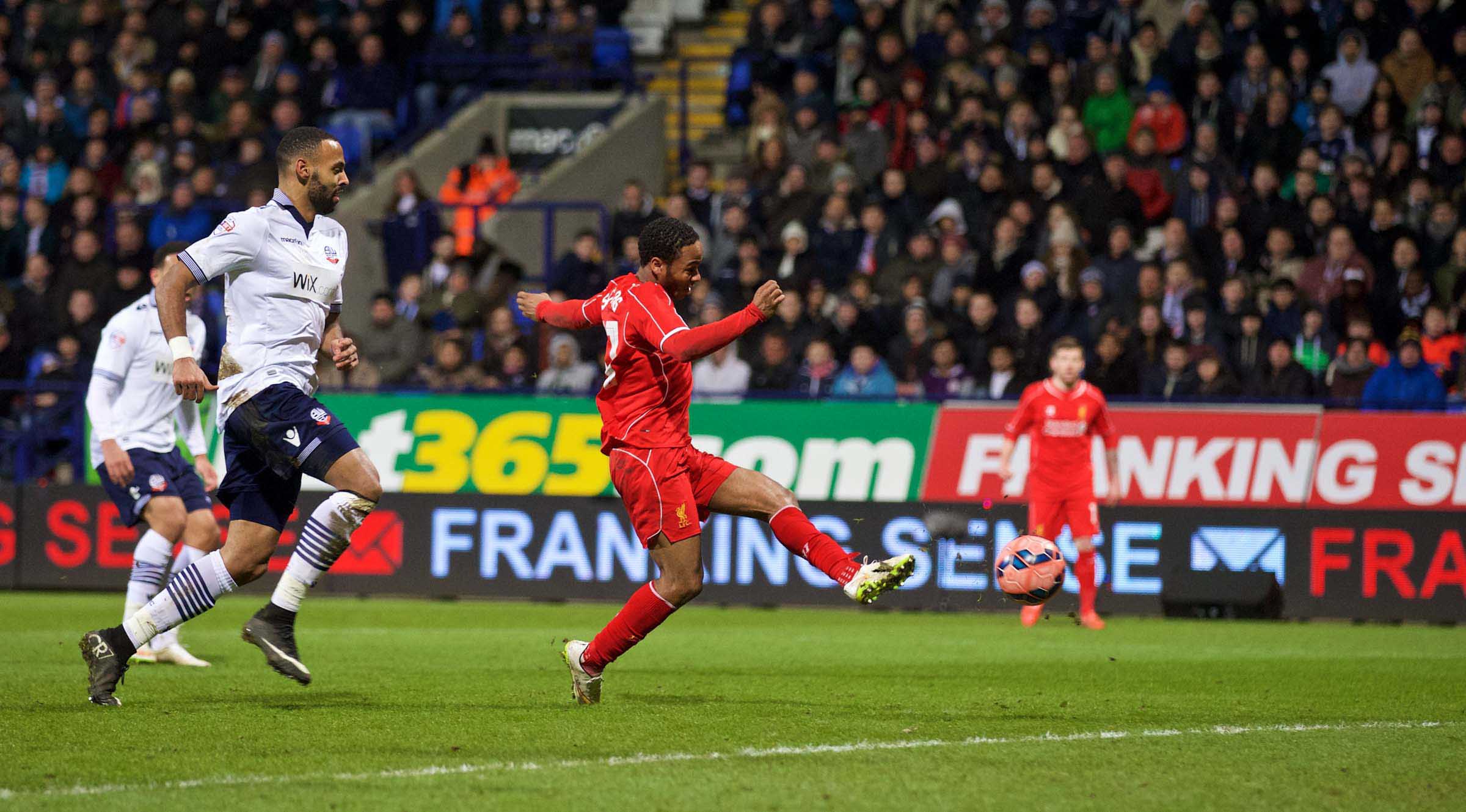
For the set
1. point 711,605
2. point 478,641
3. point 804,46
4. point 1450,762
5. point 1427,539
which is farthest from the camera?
point 804,46

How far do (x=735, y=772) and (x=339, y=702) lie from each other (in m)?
2.65

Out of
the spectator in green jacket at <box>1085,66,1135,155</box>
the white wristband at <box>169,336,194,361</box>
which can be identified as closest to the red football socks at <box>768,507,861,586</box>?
the white wristband at <box>169,336,194,361</box>

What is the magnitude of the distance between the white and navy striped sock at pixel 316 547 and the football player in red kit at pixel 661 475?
1114 mm

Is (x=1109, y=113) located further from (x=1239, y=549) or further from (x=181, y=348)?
(x=181, y=348)

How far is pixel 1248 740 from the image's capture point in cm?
723

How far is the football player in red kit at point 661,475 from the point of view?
783 centimetres

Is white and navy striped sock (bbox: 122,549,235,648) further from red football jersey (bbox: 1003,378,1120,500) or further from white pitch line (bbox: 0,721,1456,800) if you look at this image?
red football jersey (bbox: 1003,378,1120,500)

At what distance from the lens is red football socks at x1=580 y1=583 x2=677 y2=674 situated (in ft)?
26.0

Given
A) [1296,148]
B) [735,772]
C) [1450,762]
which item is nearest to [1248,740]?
[1450,762]

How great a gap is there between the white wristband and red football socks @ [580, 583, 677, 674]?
6.86 ft

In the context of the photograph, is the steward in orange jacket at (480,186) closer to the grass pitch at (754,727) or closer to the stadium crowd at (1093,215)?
the stadium crowd at (1093,215)

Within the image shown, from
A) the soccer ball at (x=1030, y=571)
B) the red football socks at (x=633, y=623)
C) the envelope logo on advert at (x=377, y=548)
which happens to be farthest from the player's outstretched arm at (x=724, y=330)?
the envelope logo on advert at (x=377, y=548)

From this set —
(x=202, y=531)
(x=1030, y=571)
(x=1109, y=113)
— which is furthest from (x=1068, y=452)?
(x=202, y=531)

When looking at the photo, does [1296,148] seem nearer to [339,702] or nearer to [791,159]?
[791,159]
